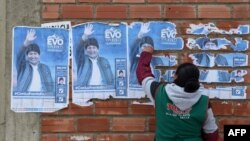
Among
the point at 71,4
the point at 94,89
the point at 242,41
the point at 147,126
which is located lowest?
the point at 147,126

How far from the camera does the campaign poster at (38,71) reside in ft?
12.2

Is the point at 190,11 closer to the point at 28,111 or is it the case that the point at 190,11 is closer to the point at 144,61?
the point at 144,61

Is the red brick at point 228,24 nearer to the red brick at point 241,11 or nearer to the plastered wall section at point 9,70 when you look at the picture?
the red brick at point 241,11

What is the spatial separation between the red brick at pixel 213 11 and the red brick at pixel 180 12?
0.06m

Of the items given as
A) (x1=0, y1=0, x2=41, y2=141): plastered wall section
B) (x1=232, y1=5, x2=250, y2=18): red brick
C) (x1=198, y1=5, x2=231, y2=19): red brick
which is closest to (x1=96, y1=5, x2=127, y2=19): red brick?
(x1=0, y1=0, x2=41, y2=141): plastered wall section

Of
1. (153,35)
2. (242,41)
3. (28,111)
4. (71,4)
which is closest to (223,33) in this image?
(242,41)

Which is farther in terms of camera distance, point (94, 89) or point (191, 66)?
point (94, 89)

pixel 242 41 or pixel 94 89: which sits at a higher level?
pixel 242 41

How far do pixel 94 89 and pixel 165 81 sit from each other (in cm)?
51

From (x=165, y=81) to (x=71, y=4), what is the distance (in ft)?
2.87

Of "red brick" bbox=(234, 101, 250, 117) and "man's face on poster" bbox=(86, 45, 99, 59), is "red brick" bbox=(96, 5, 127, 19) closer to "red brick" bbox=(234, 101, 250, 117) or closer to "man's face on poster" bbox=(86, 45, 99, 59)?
"man's face on poster" bbox=(86, 45, 99, 59)

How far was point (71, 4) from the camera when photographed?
3.73 m

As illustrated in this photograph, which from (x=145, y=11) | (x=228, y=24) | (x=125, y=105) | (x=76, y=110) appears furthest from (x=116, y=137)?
(x=228, y=24)

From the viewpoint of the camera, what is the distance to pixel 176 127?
10.9ft
